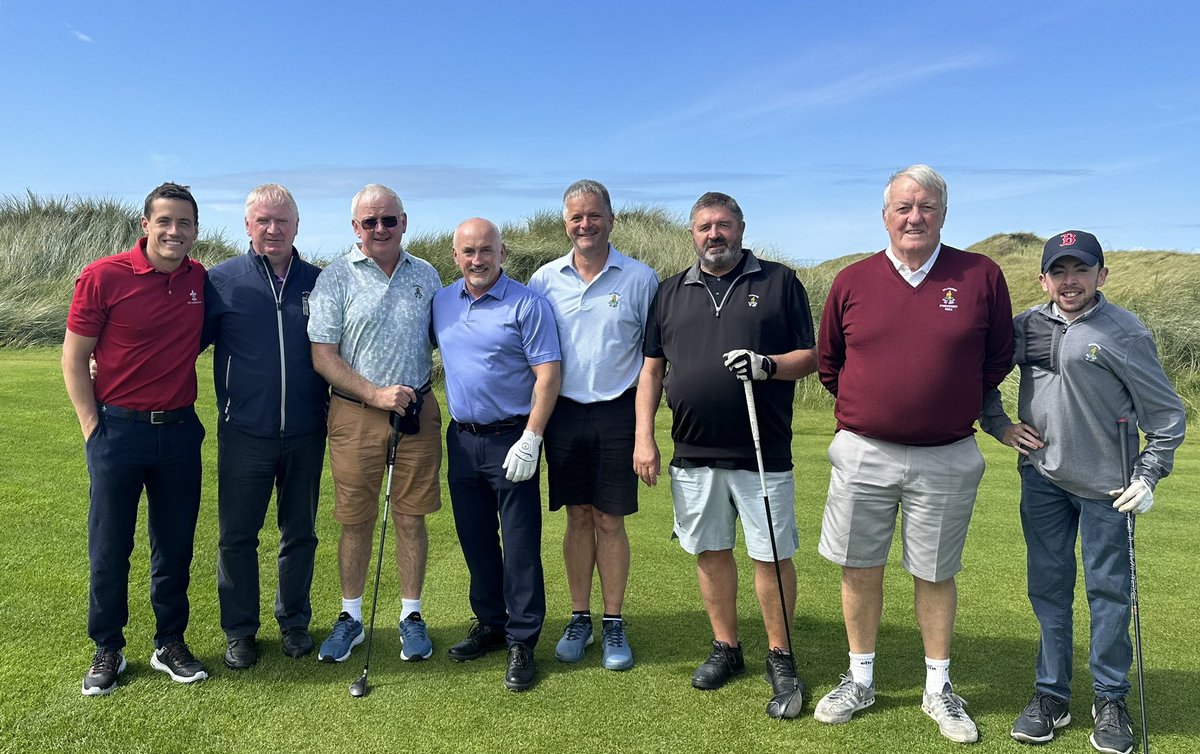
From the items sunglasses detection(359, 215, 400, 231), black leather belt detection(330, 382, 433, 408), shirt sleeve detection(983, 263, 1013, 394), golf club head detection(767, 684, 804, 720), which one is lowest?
golf club head detection(767, 684, 804, 720)

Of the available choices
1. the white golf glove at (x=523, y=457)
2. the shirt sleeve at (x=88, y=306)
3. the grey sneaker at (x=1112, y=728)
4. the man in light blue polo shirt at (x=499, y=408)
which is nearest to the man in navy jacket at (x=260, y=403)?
the shirt sleeve at (x=88, y=306)

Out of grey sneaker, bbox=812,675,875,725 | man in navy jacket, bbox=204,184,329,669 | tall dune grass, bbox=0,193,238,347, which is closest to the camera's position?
grey sneaker, bbox=812,675,875,725

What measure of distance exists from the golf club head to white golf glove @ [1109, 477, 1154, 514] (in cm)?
127

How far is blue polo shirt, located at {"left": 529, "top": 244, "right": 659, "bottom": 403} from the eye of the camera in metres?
3.47

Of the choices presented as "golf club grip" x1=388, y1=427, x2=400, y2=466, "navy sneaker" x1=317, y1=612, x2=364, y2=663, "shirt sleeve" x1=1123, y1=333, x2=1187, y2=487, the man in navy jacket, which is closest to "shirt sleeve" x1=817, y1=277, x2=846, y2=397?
"shirt sleeve" x1=1123, y1=333, x2=1187, y2=487

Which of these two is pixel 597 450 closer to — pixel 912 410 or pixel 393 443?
pixel 393 443

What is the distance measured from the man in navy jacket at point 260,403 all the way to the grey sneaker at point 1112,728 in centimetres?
303

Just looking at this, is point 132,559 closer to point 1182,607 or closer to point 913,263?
point 913,263

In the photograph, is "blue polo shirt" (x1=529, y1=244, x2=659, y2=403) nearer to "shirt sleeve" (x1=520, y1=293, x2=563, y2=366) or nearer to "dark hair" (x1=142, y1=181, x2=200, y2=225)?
"shirt sleeve" (x1=520, y1=293, x2=563, y2=366)

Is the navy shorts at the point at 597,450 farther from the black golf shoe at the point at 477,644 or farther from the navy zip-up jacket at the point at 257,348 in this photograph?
the navy zip-up jacket at the point at 257,348

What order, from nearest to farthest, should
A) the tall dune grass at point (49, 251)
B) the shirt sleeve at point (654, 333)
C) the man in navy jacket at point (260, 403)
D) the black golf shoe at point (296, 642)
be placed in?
the shirt sleeve at point (654, 333) < the man in navy jacket at point (260, 403) < the black golf shoe at point (296, 642) < the tall dune grass at point (49, 251)

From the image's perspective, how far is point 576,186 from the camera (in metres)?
3.52

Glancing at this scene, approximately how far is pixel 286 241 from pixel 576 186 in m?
1.25

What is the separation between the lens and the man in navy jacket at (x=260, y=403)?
135 inches
